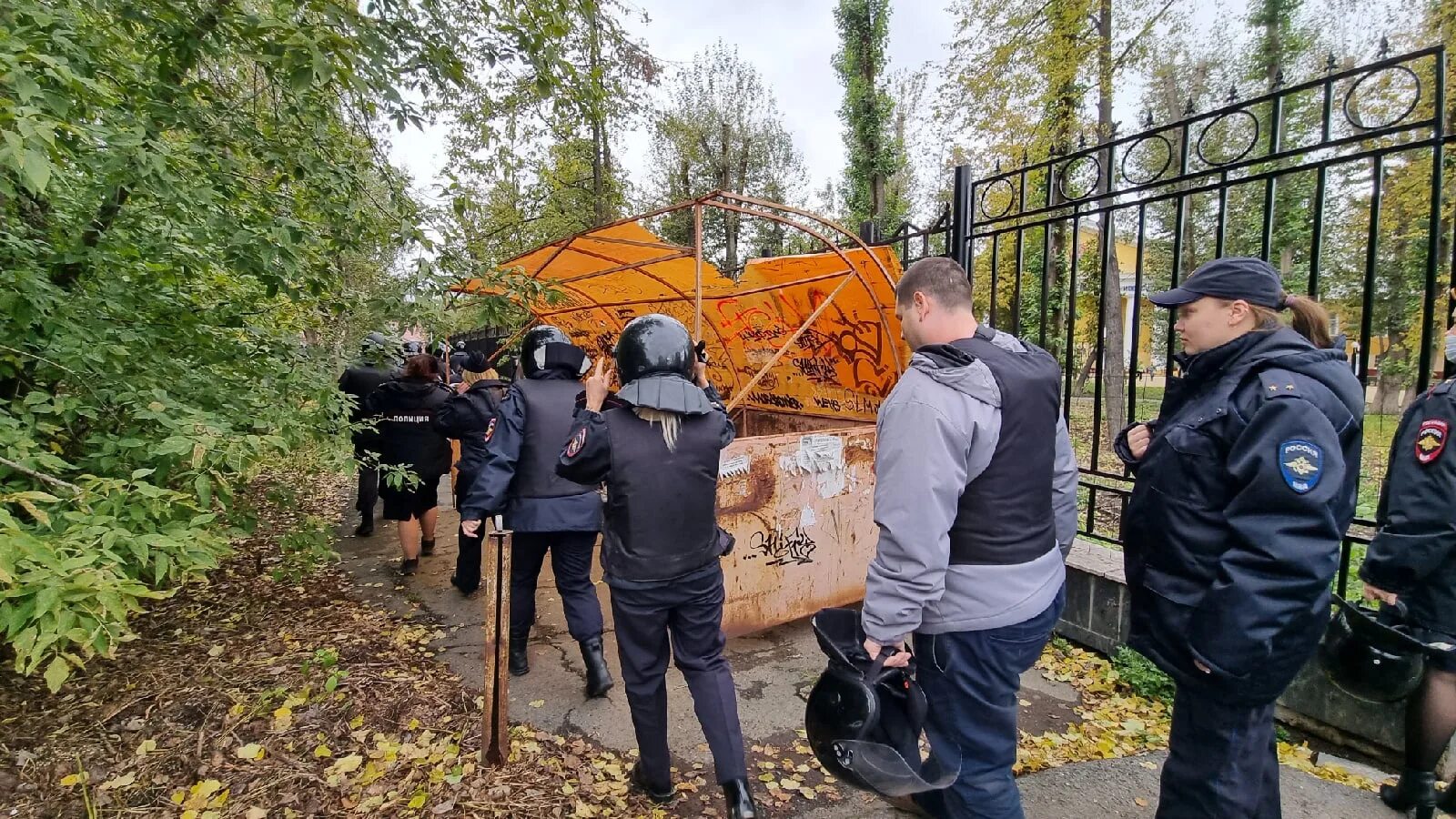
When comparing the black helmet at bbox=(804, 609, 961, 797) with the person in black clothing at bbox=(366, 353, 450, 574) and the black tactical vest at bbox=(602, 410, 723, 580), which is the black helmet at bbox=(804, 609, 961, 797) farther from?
the person in black clothing at bbox=(366, 353, 450, 574)

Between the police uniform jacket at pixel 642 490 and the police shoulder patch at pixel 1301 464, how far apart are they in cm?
182

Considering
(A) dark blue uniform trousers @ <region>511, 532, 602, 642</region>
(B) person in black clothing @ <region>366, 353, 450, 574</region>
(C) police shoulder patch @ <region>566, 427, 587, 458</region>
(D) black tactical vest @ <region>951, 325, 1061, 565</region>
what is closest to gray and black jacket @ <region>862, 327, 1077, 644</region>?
(D) black tactical vest @ <region>951, 325, 1061, 565</region>

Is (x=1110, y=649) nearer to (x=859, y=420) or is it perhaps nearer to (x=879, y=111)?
(x=859, y=420)

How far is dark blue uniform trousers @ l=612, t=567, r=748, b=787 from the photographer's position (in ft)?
8.41

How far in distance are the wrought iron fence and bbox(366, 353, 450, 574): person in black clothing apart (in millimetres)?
3785

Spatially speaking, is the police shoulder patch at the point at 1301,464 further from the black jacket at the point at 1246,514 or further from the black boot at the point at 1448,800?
the black boot at the point at 1448,800

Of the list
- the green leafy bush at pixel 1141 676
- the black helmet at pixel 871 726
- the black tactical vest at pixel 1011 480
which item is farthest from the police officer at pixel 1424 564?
the black helmet at pixel 871 726

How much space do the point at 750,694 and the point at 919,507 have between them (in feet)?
7.20

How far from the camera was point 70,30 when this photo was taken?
8.34 ft

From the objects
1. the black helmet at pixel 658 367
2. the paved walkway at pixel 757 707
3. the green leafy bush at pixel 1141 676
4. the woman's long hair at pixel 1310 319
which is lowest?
the paved walkway at pixel 757 707

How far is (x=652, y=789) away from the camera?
268cm

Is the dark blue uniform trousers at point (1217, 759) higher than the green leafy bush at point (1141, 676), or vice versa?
the dark blue uniform trousers at point (1217, 759)

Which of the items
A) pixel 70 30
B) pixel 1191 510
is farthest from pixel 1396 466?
pixel 70 30

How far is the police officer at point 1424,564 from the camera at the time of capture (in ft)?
7.68
